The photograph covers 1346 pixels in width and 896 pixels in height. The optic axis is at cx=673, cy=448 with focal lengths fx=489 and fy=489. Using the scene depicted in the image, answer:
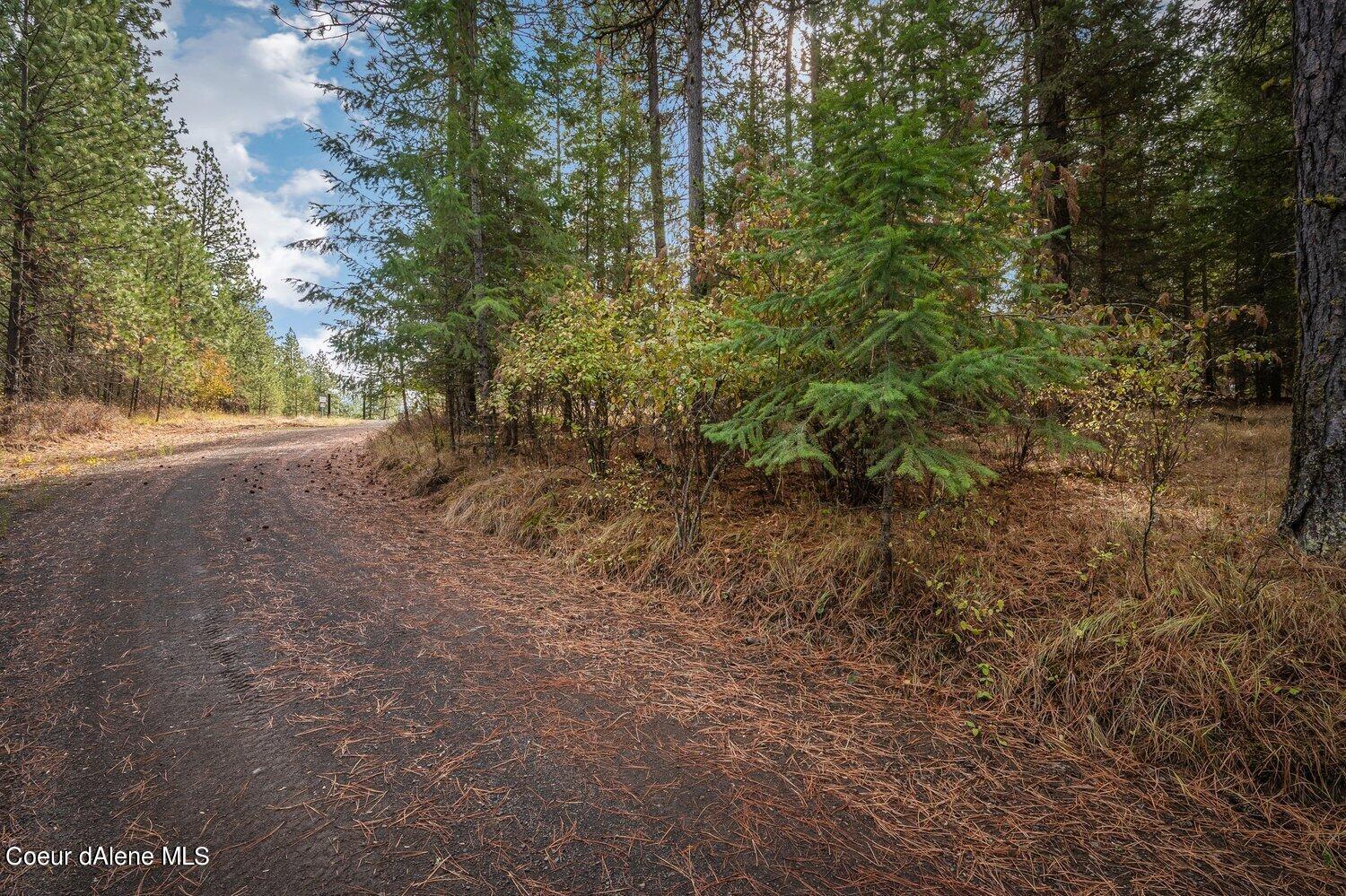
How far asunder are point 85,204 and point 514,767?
1906 cm

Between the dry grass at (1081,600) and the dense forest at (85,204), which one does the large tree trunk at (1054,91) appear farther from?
the dense forest at (85,204)

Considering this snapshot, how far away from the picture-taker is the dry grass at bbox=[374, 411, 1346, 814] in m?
2.50

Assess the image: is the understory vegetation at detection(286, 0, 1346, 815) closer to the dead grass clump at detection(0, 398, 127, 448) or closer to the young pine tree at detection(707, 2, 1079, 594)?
the young pine tree at detection(707, 2, 1079, 594)

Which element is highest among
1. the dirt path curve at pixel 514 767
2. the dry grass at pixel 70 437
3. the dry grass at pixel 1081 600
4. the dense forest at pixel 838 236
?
the dense forest at pixel 838 236

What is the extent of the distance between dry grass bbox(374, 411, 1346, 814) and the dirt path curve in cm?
33

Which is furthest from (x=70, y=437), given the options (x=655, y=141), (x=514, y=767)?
(x=514, y=767)

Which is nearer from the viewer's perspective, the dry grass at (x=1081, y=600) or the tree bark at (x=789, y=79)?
the dry grass at (x=1081, y=600)

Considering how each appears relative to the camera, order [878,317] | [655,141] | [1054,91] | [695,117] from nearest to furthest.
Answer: [878,317]
[695,117]
[1054,91]
[655,141]

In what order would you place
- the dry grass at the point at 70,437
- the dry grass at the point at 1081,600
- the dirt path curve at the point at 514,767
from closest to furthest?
1. the dirt path curve at the point at 514,767
2. the dry grass at the point at 1081,600
3. the dry grass at the point at 70,437

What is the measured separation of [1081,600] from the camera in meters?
3.29

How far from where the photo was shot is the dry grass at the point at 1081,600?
2504 millimetres

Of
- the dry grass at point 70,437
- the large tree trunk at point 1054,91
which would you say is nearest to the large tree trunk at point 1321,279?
the large tree trunk at point 1054,91

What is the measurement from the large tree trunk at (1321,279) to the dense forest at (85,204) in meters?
14.0

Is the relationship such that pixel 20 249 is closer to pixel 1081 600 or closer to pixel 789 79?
pixel 789 79
